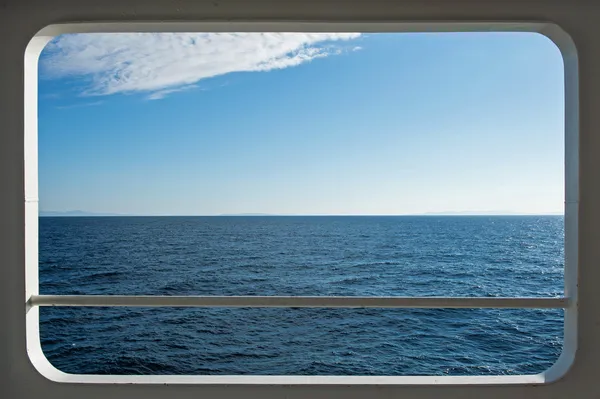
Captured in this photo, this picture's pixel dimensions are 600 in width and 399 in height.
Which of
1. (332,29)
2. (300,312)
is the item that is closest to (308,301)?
(332,29)

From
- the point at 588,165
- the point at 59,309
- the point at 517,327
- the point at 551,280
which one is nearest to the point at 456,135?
the point at 551,280

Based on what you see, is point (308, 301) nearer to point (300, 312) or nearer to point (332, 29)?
point (332, 29)

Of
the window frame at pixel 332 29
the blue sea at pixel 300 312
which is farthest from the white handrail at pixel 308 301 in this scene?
A: the blue sea at pixel 300 312

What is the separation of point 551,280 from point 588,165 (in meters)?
31.5

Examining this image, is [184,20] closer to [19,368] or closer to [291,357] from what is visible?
[19,368]

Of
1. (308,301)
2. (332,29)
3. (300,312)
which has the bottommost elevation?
(300,312)

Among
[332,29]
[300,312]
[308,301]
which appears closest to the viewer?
[308,301]

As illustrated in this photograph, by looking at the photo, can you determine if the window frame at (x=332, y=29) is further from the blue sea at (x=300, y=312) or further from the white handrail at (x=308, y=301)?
the blue sea at (x=300, y=312)

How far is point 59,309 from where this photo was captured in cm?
2377

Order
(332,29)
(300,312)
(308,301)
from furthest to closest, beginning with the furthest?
(300,312) → (332,29) → (308,301)

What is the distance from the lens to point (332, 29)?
1.31 m

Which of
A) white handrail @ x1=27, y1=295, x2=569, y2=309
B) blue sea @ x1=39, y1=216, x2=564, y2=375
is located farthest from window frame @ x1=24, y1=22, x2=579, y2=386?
blue sea @ x1=39, y1=216, x2=564, y2=375

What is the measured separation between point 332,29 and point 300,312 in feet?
76.3

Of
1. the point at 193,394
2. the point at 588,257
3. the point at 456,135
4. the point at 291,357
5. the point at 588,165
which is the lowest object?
the point at 291,357
